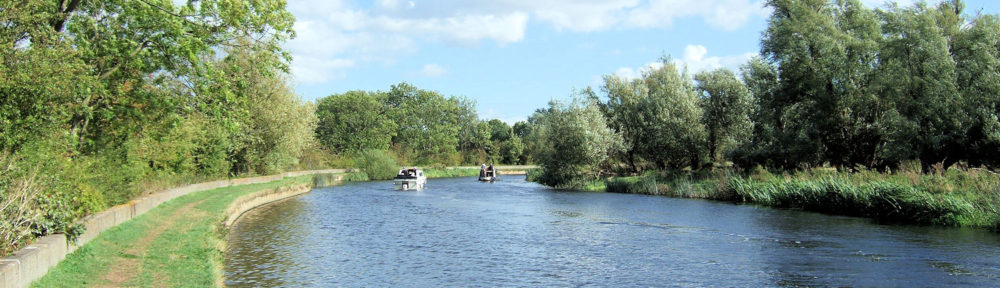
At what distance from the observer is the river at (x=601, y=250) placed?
14977 mm

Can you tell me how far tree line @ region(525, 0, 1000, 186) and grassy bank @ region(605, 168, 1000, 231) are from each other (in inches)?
105

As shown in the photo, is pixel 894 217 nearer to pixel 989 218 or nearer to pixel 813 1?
pixel 989 218

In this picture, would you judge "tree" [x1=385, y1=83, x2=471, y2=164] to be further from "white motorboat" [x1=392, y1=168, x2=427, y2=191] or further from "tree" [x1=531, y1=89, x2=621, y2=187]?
"tree" [x1=531, y1=89, x2=621, y2=187]

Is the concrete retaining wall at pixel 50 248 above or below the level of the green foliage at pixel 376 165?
below

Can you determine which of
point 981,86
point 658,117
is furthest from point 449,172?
point 981,86

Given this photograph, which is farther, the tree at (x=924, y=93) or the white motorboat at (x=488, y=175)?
the white motorboat at (x=488, y=175)

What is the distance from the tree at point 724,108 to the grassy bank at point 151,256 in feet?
109

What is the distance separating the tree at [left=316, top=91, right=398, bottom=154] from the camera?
90188 mm

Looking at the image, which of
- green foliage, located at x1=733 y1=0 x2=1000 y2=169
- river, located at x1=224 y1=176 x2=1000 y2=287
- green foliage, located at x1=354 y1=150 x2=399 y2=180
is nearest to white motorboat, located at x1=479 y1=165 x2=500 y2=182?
green foliage, located at x1=354 y1=150 x2=399 y2=180

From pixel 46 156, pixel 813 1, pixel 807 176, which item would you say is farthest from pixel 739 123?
pixel 46 156

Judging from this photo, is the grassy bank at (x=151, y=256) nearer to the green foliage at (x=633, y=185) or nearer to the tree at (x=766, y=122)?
the green foliage at (x=633, y=185)

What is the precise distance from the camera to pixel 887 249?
18.3 m

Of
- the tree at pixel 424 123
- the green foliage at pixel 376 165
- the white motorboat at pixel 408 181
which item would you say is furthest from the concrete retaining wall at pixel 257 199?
the tree at pixel 424 123

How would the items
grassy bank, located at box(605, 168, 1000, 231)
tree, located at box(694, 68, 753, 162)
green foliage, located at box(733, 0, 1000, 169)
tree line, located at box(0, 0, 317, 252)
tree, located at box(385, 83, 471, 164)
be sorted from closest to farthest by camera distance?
tree line, located at box(0, 0, 317, 252), grassy bank, located at box(605, 168, 1000, 231), green foliage, located at box(733, 0, 1000, 169), tree, located at box(694, 68, 753, 162), tree, located at box(385, 83, 471, 164)
